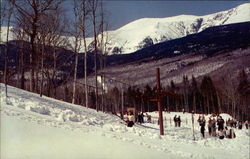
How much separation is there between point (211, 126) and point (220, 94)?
52824 mm

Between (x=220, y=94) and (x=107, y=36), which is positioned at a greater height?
(x=107, y=36)

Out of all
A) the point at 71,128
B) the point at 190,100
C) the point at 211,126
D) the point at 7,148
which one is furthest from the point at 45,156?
the point at 190,100

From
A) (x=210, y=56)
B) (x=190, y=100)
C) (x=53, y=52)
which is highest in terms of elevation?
(x=210, y=56)

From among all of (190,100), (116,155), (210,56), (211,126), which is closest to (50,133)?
(116,155)

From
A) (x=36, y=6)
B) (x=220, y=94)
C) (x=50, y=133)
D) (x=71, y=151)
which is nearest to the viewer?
(x=71, y=151)

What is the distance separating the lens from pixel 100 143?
26.4 feet

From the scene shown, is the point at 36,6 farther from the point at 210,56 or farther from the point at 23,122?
the point at 210,56

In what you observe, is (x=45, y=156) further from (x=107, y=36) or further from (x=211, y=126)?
(x=107, y=36)

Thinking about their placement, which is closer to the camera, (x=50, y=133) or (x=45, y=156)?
(x=45, y=156)

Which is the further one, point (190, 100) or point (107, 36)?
point (190, 100)

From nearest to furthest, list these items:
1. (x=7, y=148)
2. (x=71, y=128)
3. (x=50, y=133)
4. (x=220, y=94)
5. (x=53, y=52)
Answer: (x=7, y=148)
(x=50, y=133)
(x=71, y=128)
(x=53, y=52)
(x=220, y=94)

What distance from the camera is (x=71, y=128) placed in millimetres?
9258

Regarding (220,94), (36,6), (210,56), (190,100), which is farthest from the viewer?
(210,56)

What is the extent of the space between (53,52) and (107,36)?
4.94 m
